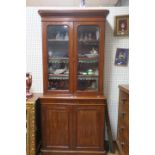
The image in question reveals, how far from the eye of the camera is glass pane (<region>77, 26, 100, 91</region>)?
283 centimetres

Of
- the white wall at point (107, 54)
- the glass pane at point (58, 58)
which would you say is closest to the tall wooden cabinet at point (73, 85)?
the glass pane at point (58, 58)

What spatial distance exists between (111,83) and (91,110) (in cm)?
64

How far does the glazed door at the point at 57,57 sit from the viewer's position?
9.14 ft

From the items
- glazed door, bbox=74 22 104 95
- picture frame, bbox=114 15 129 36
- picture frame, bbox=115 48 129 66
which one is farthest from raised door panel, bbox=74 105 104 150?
picture frame, bbox=114 15 129 36

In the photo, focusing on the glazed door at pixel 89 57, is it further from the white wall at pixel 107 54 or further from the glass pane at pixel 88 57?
the white wall at pixel 107 54

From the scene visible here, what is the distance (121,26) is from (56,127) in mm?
1723

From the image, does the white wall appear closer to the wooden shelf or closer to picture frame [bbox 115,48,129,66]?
picture frame [bbox 115,48,129,66]

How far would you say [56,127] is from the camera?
9.02 ft

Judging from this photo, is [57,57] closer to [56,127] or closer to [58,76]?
[58,76]

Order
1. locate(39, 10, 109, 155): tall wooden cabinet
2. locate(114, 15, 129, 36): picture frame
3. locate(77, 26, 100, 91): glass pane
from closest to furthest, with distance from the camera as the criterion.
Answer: locate(39, 10, 109, 155): tall wooden cabinet
locate(77, 26, 100, 91): glass pane
locate(114, 15, 129, 36): picture frame

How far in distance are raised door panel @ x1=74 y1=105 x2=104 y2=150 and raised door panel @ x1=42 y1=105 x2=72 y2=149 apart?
12 cm
